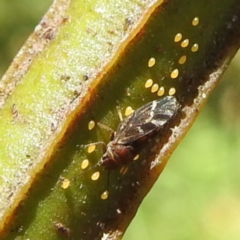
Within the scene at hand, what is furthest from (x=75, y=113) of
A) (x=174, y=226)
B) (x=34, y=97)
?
(x=174, y=226)

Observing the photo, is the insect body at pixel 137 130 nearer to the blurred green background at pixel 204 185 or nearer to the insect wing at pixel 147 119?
the insect wing at pixel 147 119

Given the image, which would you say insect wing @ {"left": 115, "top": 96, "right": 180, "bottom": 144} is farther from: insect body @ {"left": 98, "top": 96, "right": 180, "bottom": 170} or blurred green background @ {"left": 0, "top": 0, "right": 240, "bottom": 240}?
blurred green background @ {"left": 0, "top": 0, "right": 240, "bottom": 240}

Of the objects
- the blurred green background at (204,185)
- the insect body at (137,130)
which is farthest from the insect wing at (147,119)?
the blurred green background at (204,185)

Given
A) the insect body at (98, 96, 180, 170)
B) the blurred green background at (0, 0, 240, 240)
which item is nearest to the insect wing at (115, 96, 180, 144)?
the insect body at (98, 96, 180, 170)

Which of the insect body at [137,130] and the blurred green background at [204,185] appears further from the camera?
the blurred green background at [204,185]

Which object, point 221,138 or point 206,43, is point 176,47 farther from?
point 221,138

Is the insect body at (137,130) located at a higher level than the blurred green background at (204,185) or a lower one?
lower
